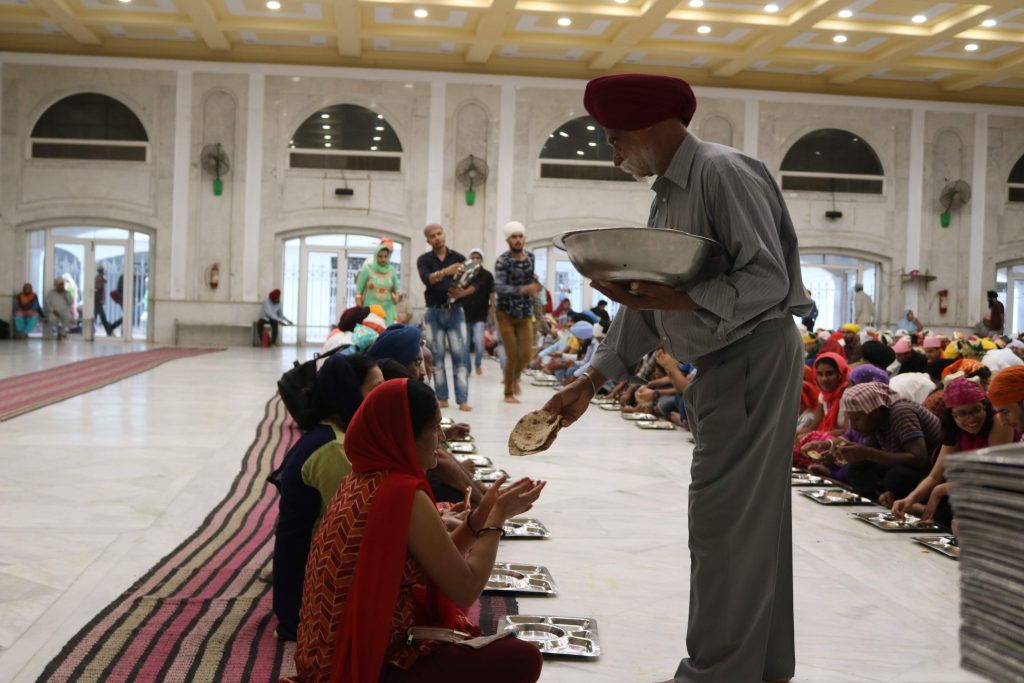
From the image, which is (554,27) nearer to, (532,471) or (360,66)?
(360,66)

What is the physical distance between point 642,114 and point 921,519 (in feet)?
10.3

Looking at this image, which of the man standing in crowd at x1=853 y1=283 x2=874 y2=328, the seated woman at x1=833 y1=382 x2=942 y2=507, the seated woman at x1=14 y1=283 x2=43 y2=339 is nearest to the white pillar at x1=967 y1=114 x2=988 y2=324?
the man standing in crowd at x1=853 y1=283 x2=874 y2=328

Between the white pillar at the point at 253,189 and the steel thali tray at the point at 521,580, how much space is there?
16665mm

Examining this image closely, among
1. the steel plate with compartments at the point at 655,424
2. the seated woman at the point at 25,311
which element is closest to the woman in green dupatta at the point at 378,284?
the steel plate with compartments at the point at 655,424

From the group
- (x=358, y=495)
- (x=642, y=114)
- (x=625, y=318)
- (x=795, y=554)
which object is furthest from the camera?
(x=795, y=554)

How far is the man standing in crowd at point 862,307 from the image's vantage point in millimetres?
19953

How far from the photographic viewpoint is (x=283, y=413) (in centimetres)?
812

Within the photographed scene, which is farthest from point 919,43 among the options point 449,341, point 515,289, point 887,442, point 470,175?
point 887,442

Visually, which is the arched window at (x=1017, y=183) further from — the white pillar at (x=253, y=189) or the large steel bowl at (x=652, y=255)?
the large steel bowl at (x=652, y=255)

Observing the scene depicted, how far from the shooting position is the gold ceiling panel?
16109 mm

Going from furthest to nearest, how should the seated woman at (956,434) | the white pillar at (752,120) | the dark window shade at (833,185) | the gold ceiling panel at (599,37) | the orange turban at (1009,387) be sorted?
the dark window shade at (833,185), the white pillar at (752,120), the gold ceiling panel at (599,37), the seated woman at (956,434), the orange turban at (1009,387)

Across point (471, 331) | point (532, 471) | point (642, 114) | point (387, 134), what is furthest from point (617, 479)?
point (387, 134)

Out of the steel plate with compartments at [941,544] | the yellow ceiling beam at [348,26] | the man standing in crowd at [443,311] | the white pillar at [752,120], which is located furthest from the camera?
the white pillar at [752,120]

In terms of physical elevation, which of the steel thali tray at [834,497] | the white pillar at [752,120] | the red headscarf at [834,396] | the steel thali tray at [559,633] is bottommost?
the steel thali tray at [559,633]
